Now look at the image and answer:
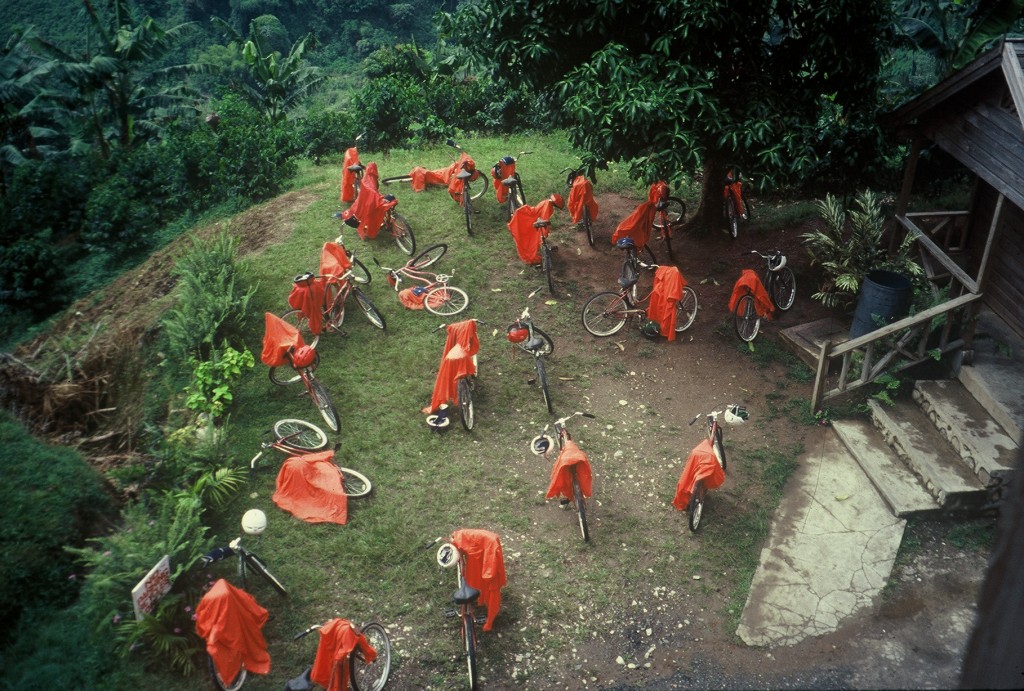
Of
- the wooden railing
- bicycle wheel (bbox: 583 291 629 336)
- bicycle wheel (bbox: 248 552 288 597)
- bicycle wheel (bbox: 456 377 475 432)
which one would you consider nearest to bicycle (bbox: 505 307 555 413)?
bicycle wheel (bbox: 456 377 475 432)

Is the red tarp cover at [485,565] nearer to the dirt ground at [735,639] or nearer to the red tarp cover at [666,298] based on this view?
the dirt ground at [735,639]

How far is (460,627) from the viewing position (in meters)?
7.91

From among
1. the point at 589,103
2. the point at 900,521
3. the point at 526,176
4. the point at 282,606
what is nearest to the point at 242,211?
the point at 526,176

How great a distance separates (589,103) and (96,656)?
353 inches

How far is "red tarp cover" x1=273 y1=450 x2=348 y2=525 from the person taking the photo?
916 centimetres

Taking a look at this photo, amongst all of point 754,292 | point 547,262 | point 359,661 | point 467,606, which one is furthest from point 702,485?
point 547,262

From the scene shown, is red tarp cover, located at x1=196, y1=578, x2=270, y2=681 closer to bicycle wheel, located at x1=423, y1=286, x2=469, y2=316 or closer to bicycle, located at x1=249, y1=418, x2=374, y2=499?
bicycle, located at x1=249, y1=418, x2=374, y2=499

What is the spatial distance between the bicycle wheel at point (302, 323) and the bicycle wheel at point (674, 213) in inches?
253

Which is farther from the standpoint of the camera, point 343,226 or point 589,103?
point 343,226

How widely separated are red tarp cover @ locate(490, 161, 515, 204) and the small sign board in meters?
9.06

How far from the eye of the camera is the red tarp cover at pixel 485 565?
7.60 metres

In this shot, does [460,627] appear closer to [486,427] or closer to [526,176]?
[486,427]

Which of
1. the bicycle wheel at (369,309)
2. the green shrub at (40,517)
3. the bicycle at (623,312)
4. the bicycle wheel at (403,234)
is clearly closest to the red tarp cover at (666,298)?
the bicycle at (623,312)

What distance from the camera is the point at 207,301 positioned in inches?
470
